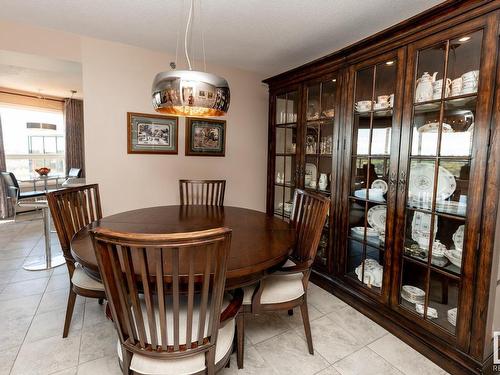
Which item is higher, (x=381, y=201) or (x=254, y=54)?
(x=254, y=54)

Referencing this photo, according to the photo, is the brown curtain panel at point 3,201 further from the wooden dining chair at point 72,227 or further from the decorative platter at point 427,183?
the decorative platter at point 427,183

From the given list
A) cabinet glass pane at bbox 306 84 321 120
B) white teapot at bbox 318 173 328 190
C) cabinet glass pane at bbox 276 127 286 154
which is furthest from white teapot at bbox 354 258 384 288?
cabinet glass pane at bbox 276 127 286 154

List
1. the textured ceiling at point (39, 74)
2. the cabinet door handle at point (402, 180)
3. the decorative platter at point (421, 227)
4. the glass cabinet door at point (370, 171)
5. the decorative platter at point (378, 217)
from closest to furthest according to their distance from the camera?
the decorative platter at point (421, 227) < the cabinet door handle at point (402, 180) < the glass cabinet door at point (370, 171) < the decorative platter at point (378, 217) < the textured ceiling at point (39, 74)

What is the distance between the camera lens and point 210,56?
3.06 meters

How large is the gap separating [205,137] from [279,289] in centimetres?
220

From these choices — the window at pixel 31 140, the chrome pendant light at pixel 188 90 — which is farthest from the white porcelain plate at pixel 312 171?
the window at pixel 31 140

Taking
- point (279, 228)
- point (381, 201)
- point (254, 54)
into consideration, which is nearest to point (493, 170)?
point (381, 201)

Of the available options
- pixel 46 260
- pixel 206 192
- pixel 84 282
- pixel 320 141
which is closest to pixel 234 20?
pixel 320 141

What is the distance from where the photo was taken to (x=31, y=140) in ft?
19.4

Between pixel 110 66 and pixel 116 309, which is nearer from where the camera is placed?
pixel 116 309

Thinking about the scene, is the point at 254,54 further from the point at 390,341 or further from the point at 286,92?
the point at 390,341

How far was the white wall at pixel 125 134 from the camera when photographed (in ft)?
9.08

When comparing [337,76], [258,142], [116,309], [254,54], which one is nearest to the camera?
[116,309]

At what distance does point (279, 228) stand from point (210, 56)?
2174 mm
